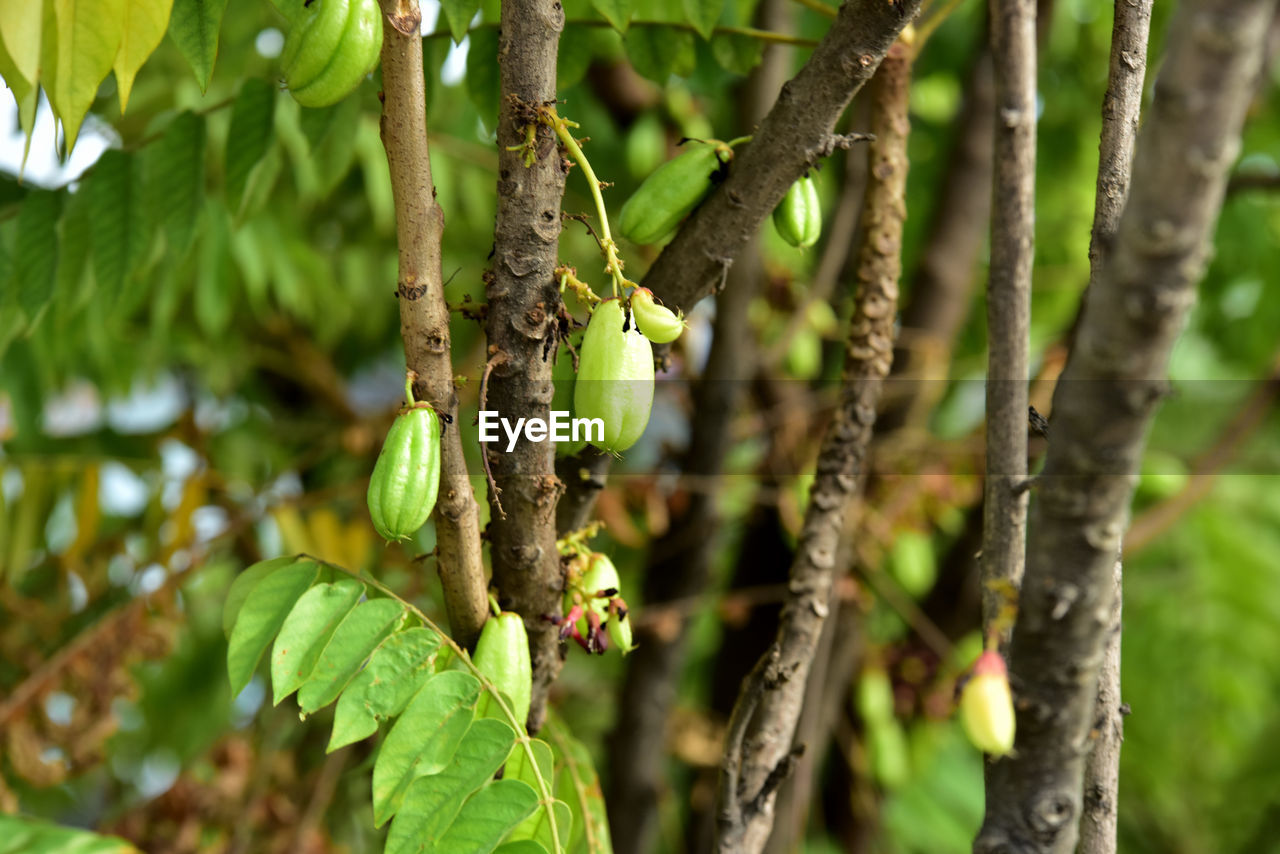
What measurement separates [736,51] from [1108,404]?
804 mm

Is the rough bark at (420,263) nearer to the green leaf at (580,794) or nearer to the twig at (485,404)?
the twig at (485,404)

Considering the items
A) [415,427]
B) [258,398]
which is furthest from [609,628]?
[258,398]

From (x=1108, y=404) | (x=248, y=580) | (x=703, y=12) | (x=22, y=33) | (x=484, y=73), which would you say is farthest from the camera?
(x=484, y=73)

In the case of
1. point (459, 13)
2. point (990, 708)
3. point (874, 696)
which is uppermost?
point (459, 13)

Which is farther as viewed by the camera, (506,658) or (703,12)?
(703,12)

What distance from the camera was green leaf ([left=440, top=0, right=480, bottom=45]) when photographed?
35.7 inches

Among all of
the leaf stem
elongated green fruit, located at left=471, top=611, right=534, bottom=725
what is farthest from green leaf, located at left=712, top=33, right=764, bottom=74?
elongated green fruit, located at left=471, top=611, right=534, bottom=725

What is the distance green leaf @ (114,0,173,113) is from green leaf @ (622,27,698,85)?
0.54 metres

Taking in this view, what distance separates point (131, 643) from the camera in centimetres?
177

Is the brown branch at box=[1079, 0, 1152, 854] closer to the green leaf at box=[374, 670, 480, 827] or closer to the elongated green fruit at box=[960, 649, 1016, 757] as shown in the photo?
the elongated green fruit at box=[960, 649, 1016, 757]

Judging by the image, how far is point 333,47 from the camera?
2.50 ft

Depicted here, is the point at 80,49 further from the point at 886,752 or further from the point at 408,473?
the point at 886,752

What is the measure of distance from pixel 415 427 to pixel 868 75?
45 centimetres

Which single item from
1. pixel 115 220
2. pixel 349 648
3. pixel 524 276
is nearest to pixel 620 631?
pixel 349 648
